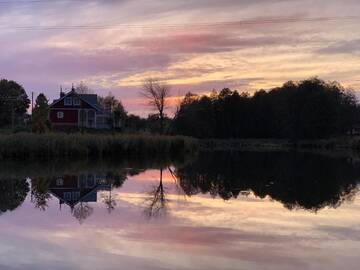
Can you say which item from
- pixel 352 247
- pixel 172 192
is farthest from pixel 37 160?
pixel 352 247

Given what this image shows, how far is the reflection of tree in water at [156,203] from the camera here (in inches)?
534

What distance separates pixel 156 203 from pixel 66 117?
60.1 meters

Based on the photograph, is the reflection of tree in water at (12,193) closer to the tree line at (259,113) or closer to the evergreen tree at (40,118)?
the evergreen tree at (40,118)

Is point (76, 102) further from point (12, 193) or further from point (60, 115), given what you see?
point (12, 193)

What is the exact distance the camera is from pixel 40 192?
1809cm

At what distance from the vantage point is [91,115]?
76.9m

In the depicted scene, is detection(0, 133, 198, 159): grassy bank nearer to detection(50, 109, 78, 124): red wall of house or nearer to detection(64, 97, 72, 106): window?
detection(50, 109, 78, 124): red wall of house

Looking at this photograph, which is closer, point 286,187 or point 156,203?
point 156,203

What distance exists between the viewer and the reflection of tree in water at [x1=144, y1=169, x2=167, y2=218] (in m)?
13.6

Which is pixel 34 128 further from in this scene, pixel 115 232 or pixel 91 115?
pixel 115 232

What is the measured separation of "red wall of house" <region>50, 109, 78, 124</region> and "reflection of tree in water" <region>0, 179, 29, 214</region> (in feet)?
173

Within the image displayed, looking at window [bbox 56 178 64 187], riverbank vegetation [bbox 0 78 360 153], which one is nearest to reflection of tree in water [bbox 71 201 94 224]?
window [bbox 56 178 64 187]

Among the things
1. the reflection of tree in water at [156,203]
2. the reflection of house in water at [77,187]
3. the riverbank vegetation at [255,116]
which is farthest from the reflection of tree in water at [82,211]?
the riverbank vegetation at [255,116]

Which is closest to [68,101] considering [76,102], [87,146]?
[76,102]
